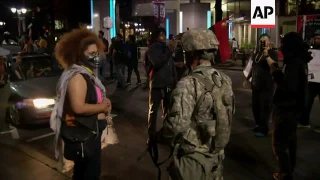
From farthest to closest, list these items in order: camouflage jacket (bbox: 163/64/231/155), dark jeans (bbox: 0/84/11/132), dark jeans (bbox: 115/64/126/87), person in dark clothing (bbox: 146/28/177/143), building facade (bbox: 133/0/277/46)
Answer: building facade (bbox: 133/0/277/46)
dark jeans (bbox: 115/64/126/87)
dark jeans (bbox: 0/84/11/132)
person in dark clothing (bbox: 146/28/177/143)
camouflage jacket (bbox: 163/64/231/155)

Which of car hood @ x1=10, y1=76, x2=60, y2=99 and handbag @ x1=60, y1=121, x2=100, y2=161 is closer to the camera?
handbag @ x1=60, y1=121, x2=100, y2=161

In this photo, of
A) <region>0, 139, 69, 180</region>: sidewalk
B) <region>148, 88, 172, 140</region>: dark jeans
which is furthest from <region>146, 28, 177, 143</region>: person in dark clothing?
<region>0, 139, 69, 180</region>: sidewalk

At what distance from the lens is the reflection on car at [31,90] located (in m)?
7.77

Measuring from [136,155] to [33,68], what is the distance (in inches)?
151

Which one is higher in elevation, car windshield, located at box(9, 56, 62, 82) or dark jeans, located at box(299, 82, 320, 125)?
car windshield, located at box(9, 56, 62, 82)

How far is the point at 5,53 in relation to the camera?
7617 millimetres

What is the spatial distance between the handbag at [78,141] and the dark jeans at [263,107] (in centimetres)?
437

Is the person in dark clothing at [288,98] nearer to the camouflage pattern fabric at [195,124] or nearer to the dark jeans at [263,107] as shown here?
the camouflage pattern fabric at [195,124]

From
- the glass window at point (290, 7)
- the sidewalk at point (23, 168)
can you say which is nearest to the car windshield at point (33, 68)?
the sidewalk at point (23, 168)

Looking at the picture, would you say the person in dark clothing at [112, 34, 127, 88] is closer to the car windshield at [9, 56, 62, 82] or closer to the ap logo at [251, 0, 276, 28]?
the car windshield at [9, 56, 62, 82]

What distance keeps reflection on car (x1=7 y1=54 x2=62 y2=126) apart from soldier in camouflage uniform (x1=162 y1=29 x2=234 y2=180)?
5504mm

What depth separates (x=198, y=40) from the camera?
9.16 feet

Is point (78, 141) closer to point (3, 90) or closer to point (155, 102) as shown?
point (155, 102)

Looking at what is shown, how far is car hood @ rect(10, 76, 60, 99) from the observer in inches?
309
